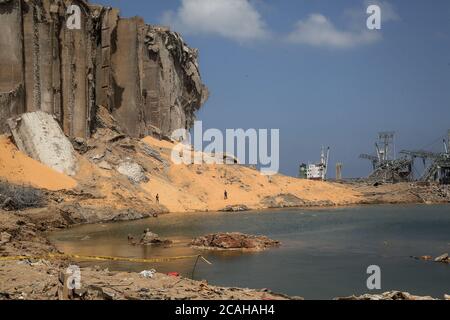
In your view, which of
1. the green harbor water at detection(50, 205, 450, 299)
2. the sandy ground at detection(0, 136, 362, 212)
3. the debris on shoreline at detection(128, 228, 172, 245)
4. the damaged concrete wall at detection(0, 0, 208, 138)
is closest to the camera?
the green harbor water at detection(50, 205, 450, 299)

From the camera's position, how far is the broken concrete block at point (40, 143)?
4209 cm

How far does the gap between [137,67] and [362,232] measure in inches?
1421

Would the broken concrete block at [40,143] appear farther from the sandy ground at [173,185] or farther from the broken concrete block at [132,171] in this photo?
the broken concrete block at [132,171]

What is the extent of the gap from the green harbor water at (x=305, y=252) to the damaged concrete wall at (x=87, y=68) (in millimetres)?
15835

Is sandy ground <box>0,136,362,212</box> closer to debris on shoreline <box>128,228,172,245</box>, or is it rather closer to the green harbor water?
the green harbor water

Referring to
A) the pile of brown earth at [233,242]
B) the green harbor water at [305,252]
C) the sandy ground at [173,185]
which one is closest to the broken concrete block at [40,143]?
the sandy ground at [173,185]

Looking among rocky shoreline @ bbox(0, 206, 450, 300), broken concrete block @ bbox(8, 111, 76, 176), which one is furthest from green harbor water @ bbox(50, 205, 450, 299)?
broken concrete block @ bbox(8, 111, 76, 176)

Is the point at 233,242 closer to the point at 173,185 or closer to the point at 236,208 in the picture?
the point at 236,208

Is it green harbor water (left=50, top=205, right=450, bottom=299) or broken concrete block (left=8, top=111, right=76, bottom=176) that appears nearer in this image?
green harbor water (left=50, top=205, right=450, bottom=299)

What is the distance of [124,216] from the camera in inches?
1479

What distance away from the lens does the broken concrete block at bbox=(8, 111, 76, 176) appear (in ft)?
138

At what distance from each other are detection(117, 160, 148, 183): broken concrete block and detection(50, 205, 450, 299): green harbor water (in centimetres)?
1085

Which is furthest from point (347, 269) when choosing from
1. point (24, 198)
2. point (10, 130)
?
point (10, 130)

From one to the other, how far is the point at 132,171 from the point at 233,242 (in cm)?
2606
